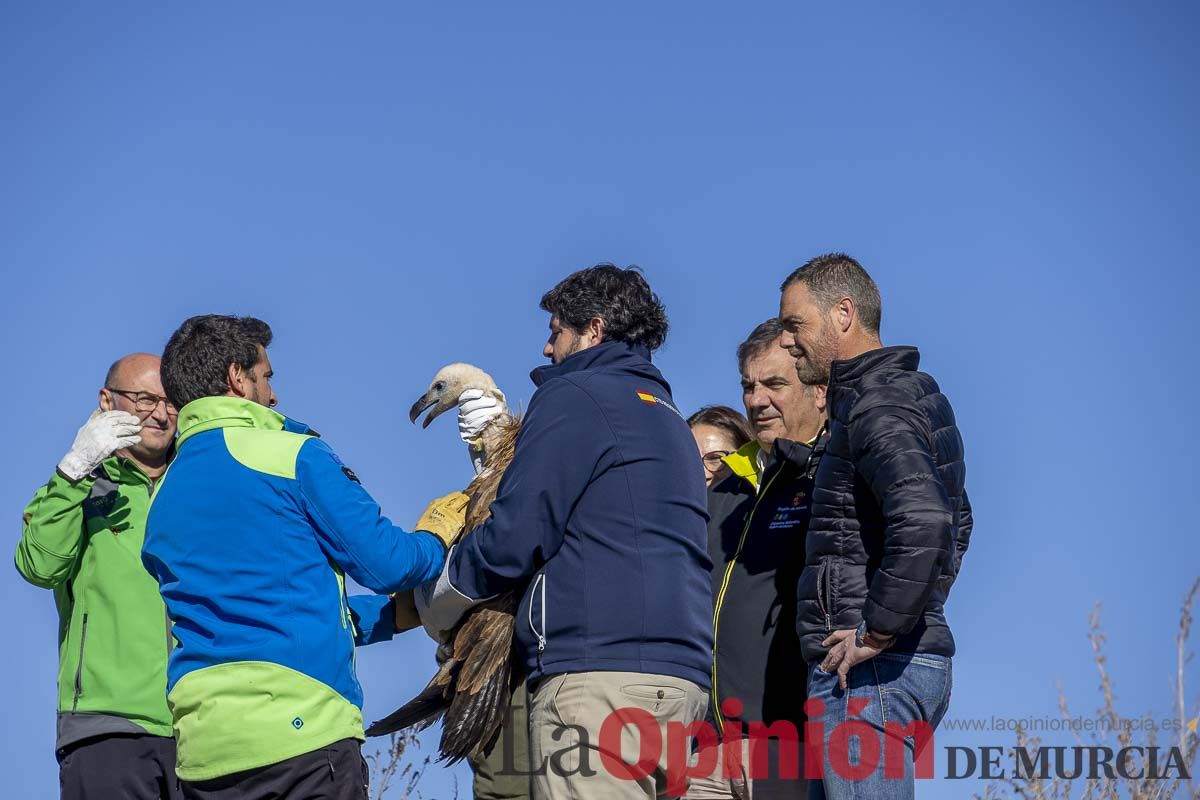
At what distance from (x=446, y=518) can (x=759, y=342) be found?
184 centimetres

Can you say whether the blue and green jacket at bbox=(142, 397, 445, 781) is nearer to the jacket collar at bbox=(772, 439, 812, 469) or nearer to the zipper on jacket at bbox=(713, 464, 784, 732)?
the zipper on jacket at bbox=(713, 464, 784, 732)

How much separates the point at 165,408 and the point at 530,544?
7.48ft

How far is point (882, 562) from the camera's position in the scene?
4148mm

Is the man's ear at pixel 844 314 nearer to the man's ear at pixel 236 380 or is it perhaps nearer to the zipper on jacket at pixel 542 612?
the zipper on jacket at pixel 542 612

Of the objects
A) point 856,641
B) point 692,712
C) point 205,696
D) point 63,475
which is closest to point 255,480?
point 205,696

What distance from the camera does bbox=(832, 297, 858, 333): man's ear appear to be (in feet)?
15.6

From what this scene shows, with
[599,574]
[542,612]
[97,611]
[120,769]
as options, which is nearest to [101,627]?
[97,611]

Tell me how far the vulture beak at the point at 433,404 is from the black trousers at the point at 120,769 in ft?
6.46

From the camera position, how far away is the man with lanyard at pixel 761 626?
504 cm

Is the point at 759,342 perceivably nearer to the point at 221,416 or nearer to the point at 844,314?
the point at 844,314

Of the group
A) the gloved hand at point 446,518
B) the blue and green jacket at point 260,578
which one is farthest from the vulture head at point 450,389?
the blue and green jacket at point 260,578

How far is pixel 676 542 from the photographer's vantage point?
430 centimetres

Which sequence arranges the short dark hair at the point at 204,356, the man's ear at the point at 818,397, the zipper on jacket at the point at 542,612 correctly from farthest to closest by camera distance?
the man's ear at the point at 818,397, the short dark hair at the point at 204,356, the zipper on jacket at the point at 542,612

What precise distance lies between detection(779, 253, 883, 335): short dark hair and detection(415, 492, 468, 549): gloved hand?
153cm
